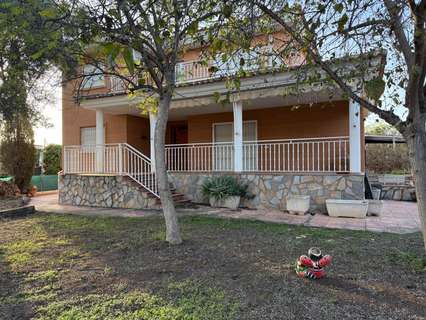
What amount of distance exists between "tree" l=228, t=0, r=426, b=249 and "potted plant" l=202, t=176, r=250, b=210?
5439mm

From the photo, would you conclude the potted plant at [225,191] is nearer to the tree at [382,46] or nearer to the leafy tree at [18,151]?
the tree at [382,46]

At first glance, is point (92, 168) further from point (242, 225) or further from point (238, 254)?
point (238, 254)

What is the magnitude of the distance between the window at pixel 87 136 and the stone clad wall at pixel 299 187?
668cm

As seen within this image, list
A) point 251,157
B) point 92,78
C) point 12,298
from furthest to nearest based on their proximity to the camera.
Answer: point 251,157 < point 92,78 < point 12,298

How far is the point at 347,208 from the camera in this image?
8195 millimetres

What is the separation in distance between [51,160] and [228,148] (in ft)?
44.1

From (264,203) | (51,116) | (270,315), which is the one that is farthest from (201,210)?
(51,116)

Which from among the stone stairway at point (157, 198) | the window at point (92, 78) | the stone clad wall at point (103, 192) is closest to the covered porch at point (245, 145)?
the stone clad wall at point (103, 192)

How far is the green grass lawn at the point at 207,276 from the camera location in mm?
3031

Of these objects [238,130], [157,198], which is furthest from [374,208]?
[157,198]

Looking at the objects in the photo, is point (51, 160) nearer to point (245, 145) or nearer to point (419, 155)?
point (245, 145)

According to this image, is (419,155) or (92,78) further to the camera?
(92,78)

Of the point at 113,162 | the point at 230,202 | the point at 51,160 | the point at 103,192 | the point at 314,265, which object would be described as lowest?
the point at 314,265

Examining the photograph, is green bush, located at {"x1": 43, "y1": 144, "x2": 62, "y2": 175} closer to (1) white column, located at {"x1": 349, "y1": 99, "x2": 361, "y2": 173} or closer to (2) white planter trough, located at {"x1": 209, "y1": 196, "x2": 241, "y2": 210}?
(2) white planter trough, located at {"x1": 209, "y1": 196, "x2": 241, "y2": 210}
